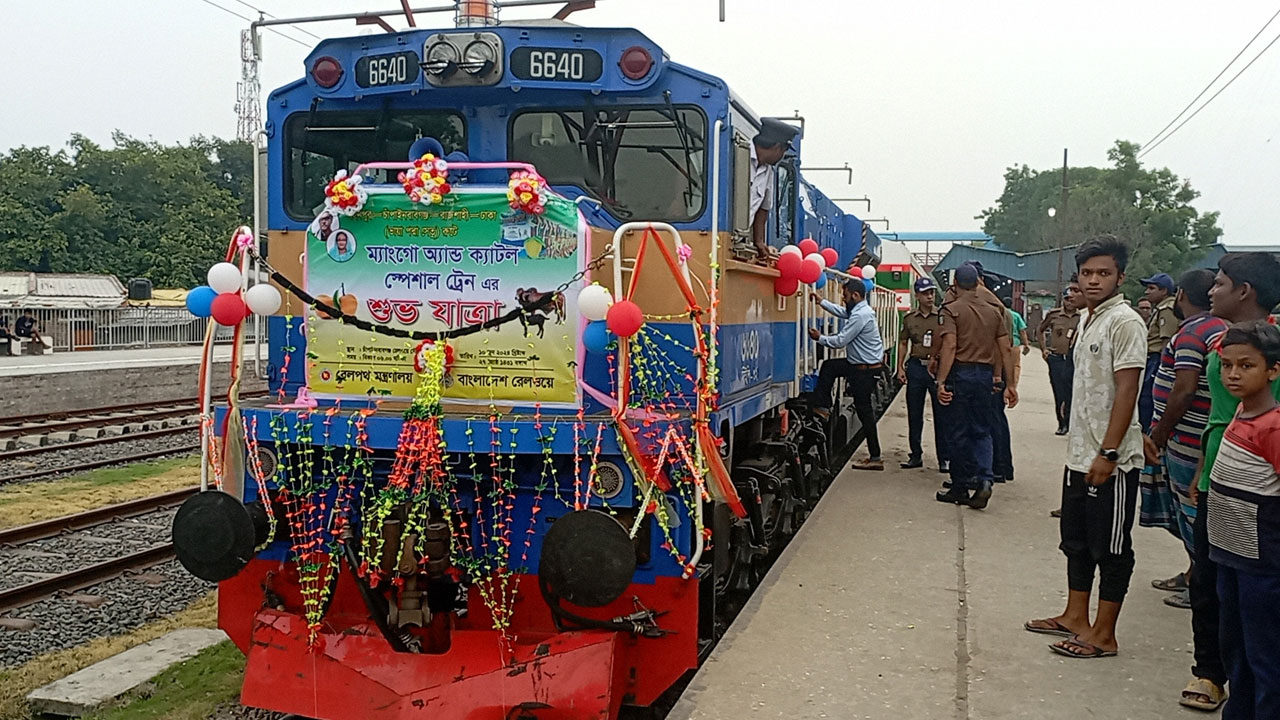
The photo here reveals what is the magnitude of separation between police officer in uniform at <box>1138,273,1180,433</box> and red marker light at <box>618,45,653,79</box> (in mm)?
3840

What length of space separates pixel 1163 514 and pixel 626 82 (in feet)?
12.6

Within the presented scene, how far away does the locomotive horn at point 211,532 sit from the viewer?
4.70 m

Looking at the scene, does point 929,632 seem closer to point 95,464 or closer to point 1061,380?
point 1061,380

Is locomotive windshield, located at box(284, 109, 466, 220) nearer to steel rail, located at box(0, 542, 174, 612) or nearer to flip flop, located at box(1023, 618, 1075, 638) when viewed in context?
steel rail, located at box(0, 542, 174, 612)

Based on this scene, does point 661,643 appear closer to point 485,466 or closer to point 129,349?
point 485,466

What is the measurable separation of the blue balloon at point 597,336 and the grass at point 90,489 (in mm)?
7184

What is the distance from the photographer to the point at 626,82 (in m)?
5.17

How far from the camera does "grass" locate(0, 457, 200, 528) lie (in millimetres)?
9914

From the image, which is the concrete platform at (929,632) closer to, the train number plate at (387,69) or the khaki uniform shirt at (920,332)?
the khaki uniform shirt at (920,332)

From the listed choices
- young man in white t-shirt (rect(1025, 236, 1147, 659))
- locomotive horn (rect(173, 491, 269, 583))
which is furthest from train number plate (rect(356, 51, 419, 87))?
young man in white t-shirt (rect(1025, 236, 1147, 659))

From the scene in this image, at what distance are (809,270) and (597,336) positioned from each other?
2569mm

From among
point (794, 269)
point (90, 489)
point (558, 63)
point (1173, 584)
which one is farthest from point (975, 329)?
point (90, 489)

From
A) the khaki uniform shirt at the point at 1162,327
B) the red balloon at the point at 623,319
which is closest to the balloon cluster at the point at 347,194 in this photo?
the red balloon at the point at 623,319

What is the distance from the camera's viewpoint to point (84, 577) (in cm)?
775
